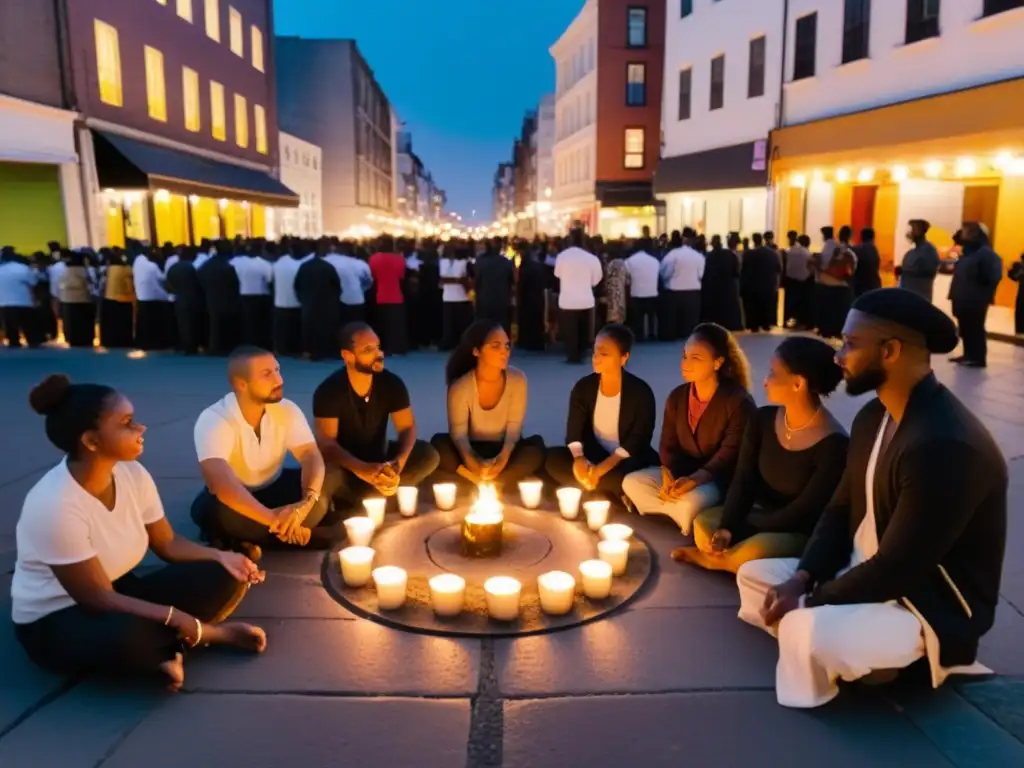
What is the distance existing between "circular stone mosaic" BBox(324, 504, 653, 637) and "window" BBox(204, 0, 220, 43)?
2467 centimetres

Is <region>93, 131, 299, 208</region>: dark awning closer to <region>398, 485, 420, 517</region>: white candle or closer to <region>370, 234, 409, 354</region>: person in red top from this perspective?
<region>370, 234, 409, 354</region>: person in red top

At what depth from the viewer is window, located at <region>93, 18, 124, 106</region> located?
18.7m

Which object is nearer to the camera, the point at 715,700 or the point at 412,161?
the point at 715,700

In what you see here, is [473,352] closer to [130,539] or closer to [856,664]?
[130,539]

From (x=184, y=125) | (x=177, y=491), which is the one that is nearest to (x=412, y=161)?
(x=184, y=125)

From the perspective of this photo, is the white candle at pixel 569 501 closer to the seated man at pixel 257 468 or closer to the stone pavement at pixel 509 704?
the stone pavement at pixel 509 704

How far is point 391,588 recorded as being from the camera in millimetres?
4141

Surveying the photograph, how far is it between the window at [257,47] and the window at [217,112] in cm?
428

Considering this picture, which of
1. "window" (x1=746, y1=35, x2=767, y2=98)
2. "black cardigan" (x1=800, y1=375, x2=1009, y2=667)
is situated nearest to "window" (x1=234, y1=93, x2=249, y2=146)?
"window" (x1=746, y1=35, x2=767, y2=98)

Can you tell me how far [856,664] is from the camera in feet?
10.6

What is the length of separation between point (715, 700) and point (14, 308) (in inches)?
541

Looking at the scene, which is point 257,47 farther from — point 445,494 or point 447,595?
point 447,595

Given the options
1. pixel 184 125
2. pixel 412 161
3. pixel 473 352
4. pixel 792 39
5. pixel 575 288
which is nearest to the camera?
pixel 473 352

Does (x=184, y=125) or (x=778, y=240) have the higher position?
(x=184, y=125)
